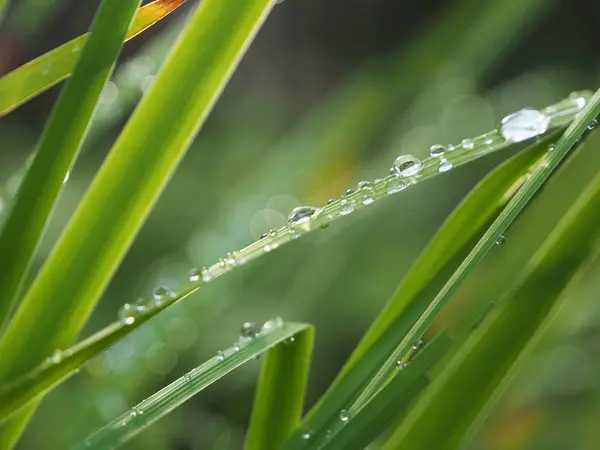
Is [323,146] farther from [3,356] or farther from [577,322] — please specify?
[3,356]

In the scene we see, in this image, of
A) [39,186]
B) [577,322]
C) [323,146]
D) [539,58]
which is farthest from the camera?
[539,58]

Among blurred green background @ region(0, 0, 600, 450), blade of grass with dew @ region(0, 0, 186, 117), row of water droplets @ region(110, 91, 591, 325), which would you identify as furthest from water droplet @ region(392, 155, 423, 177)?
blurred green background @ region(0, 0, 600, 450)

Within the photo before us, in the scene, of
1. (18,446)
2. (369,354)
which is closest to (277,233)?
(369,354)

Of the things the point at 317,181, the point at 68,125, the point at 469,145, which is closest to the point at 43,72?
the point at 68,125

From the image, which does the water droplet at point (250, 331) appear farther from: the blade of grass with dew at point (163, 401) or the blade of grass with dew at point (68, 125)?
the blade of grass with dew at point (68, 125)

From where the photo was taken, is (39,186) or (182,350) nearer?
(39,186)

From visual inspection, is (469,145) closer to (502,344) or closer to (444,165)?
(444,165)
